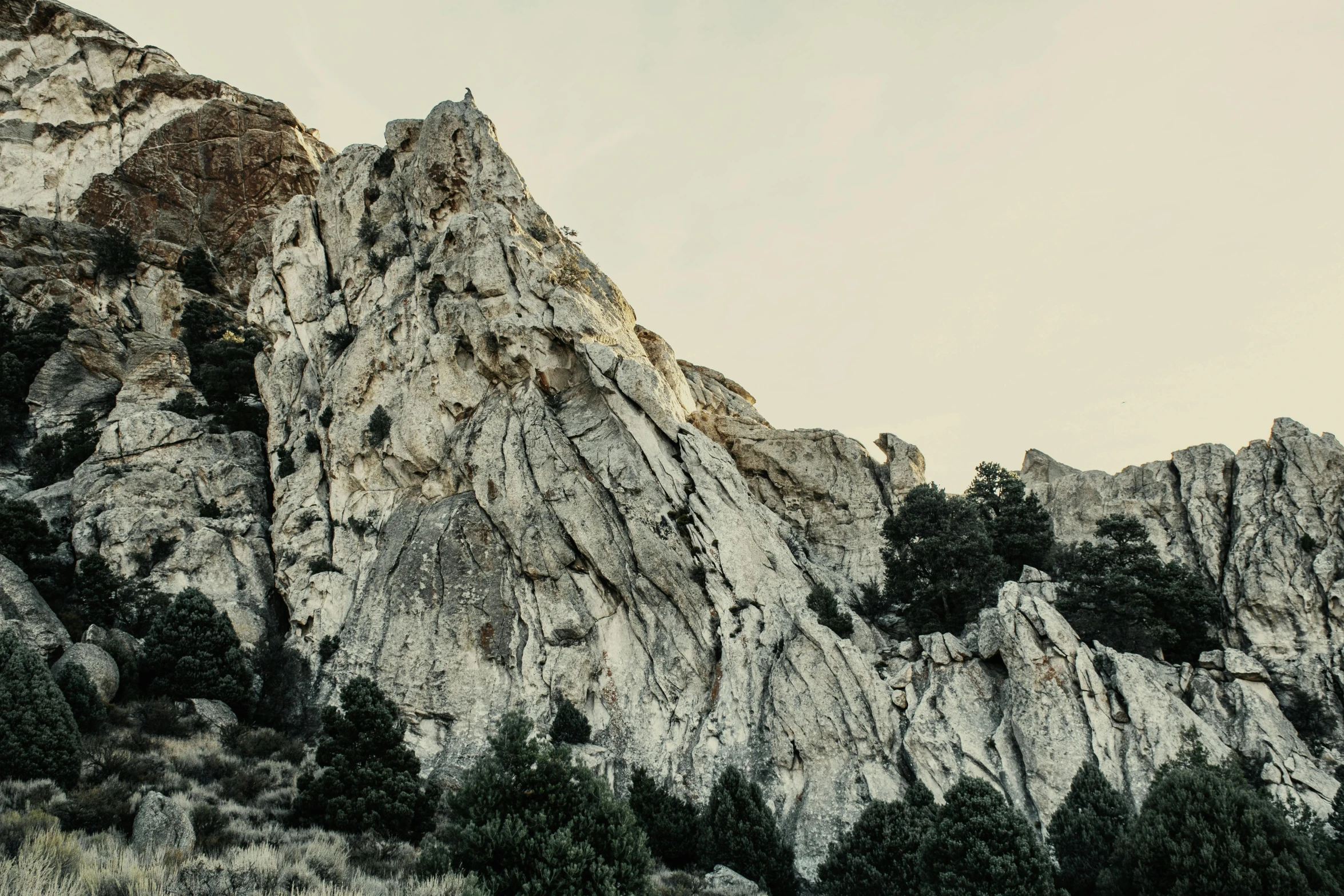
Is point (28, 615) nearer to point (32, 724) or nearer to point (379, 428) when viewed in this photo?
point (32, 724)

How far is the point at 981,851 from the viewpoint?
17516 millimetres

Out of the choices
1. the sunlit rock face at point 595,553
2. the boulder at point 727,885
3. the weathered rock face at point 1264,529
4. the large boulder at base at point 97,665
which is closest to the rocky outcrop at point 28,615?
the large boulder at base at point 97,665

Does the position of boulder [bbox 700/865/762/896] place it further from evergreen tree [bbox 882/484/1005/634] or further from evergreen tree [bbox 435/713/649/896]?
evergreen tree [bbox 882/484/1005/634]

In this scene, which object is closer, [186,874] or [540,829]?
[186,874]

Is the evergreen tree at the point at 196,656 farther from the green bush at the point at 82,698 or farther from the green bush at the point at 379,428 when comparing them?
the green bush at the point at 379,428

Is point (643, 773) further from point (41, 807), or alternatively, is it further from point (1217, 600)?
point (1217, 600)

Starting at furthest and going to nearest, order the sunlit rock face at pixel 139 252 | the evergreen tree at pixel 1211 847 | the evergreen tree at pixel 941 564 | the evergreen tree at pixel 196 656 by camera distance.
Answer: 1. the sunlit rock face at pixel 139 252
2. the evergreen tree at pixel 941 564
3. the evergreen tree at pixel 196 656
4. the evergreen tree at pixel 1211 847

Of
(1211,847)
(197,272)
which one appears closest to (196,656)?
(1211,847)

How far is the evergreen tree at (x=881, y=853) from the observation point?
20.1 metres

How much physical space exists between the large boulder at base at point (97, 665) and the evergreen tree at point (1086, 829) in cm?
3030

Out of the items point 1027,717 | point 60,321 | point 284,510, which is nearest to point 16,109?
point 60,321

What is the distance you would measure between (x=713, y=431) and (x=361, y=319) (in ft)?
72.8

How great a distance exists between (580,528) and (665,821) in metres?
13.4

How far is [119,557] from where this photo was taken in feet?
112
